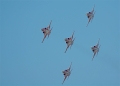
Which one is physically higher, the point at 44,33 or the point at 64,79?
the point at 44,33

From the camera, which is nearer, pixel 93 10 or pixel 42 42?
pixel 42 42

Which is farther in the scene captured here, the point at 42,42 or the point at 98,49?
the point at 98,49

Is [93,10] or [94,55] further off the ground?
[93,10]

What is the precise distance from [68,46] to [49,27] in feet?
16.9

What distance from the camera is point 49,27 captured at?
57000mm

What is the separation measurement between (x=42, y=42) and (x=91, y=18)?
10629mm

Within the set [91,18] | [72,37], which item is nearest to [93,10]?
[91,18]

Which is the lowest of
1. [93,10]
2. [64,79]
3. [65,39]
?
[64,79]

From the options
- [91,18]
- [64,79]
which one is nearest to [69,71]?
[64,79]

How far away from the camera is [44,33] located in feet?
188

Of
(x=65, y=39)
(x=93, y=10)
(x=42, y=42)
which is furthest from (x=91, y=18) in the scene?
(x=42, y=42)

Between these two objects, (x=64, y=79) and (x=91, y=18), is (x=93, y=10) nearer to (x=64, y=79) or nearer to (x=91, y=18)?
(x=91, y=18)

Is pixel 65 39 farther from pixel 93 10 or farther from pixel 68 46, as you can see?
pixel 93 10

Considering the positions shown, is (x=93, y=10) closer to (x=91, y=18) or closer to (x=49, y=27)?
(x=91, y=18)
